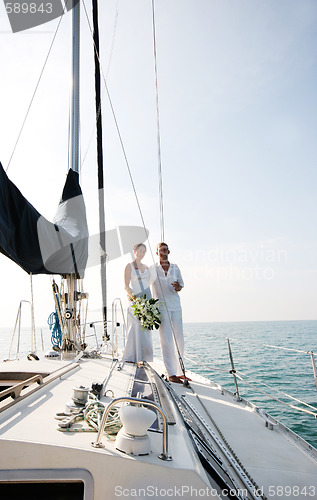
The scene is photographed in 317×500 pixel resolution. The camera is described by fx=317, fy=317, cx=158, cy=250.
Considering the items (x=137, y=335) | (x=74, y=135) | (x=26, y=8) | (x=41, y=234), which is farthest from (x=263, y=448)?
(x=26, y=8)

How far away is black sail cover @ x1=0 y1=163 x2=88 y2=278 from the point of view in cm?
220

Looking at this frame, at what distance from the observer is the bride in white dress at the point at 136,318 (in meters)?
3.87

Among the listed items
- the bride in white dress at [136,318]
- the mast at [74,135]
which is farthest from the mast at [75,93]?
the bride in white dress at [136,318]

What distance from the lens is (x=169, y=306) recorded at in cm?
399

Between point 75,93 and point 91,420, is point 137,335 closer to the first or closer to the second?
point 91,420

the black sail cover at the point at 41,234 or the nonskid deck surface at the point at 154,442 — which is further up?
the black sail cover at the point at 41,234

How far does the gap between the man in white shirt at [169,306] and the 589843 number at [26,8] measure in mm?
2778

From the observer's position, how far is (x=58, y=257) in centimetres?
285

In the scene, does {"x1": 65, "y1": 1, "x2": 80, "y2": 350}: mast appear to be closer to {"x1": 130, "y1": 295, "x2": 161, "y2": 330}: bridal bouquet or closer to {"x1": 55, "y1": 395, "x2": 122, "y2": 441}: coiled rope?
{"x1": 130, "y1": 295, "x2": 161, "y2": 330}: bridal bouquet

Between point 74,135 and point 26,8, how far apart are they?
1.31 metres

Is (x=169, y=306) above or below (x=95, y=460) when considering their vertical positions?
above

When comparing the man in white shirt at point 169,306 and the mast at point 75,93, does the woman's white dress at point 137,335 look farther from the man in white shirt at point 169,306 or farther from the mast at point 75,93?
the mast at point 75,93

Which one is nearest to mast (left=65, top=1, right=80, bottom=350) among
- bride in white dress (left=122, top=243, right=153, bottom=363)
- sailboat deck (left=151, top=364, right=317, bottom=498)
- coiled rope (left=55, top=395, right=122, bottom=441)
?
bride in white dress (left=122, top=243, right=153, bottom=363)

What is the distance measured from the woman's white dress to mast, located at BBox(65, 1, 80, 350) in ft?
2.17
